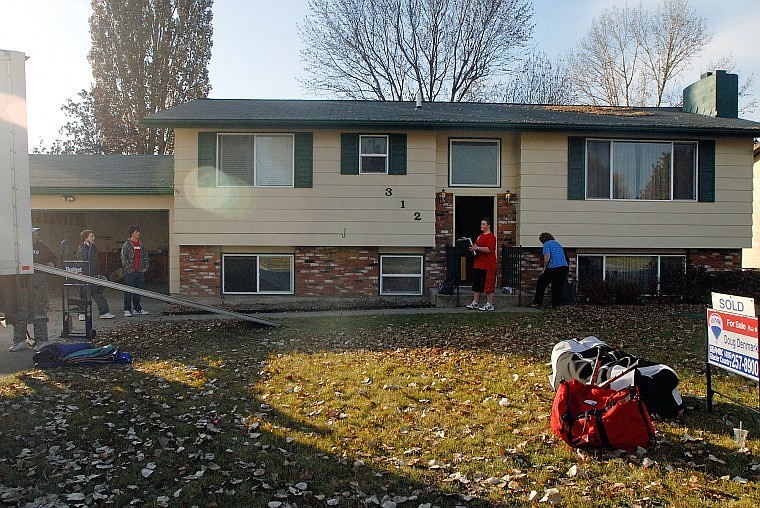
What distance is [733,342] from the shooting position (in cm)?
529

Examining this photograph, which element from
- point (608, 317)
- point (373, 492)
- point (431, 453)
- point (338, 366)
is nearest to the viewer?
point (373, 492)

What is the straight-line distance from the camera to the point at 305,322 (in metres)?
11.4

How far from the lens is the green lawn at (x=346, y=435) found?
166 inches

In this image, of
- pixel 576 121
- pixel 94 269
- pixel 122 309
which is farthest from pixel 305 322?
pixel 576 121

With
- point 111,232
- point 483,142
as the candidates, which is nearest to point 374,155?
point 483,142

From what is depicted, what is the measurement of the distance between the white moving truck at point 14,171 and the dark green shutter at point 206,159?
6786 millimetres

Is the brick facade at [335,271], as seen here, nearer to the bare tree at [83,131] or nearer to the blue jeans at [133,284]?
the blue jeans at [133,284]

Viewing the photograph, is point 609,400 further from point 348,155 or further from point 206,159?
point 206,159

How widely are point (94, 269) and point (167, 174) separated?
20.0 feet

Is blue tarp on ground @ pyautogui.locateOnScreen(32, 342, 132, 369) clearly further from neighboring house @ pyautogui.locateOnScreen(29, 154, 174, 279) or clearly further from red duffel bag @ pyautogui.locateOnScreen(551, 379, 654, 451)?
red duffel bag @ pyautogui.locateOnScreen(551, 379, 654, 451)

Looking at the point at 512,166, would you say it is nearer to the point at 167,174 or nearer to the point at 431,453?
the point at 167,174

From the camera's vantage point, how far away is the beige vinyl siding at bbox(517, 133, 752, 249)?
14.5 metres

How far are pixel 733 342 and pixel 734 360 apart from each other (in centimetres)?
16

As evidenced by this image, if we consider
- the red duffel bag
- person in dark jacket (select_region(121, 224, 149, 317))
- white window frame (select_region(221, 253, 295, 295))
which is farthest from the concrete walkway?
the red duffel bag
